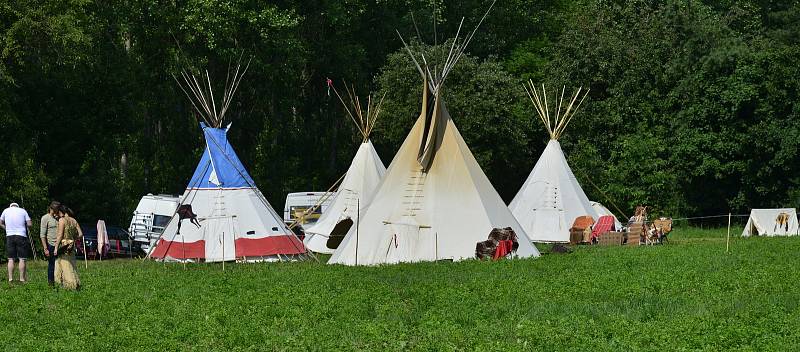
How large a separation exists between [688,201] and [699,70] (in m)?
5.24

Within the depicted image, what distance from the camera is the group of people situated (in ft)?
73.9

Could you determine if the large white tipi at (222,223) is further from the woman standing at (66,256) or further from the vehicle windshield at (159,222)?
the woman standing at (66,256)

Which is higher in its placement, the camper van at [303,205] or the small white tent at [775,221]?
the camper van at [303,205]

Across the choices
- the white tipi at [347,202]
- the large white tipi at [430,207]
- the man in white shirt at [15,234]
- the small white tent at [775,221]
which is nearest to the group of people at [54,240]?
the man in white shirt at [15,234]

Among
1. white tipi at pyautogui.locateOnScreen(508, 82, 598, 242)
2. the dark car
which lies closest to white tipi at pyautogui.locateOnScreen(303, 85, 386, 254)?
white tipi at pyautogui.locateOnScreen(508, 82, 598, 242)

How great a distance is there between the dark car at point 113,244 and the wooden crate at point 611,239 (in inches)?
561

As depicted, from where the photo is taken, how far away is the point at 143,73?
48281 mm

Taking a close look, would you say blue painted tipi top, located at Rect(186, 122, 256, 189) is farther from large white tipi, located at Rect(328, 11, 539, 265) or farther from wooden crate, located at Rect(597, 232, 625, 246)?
wooden crate, located at Rect(597, 232, 625, 246)

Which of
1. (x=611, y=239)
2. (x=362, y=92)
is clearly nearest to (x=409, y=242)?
(x=611, y=239)

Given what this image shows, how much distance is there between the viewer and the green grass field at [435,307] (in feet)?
49.2

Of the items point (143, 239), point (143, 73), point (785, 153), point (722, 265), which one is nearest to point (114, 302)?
point (722, 265)

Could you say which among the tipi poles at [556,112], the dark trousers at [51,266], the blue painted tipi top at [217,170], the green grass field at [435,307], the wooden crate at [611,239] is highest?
the tipi poles at [556,112]

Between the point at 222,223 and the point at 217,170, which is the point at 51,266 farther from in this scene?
the point at 217,170

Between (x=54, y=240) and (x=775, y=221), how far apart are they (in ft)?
82.9
